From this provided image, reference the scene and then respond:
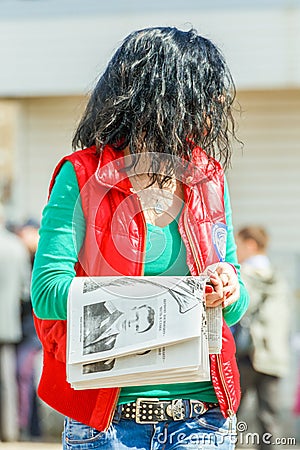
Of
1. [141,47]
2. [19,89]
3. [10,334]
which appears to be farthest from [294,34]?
Result: [141,47]

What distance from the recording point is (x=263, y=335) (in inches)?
267

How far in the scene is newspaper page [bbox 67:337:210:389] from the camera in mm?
2066

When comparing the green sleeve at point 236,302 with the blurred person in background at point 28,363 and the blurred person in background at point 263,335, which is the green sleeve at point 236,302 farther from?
the blurred person in background at point 28,363

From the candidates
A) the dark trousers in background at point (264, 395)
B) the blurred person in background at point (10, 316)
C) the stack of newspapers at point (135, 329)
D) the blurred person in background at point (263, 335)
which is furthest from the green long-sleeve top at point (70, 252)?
the blurred person in background at point (10, 316)

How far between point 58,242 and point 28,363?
6.13 m

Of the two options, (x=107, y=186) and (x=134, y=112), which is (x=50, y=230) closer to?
(x=107, y=186)

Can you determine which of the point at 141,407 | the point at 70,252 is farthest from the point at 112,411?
the point at 70,252

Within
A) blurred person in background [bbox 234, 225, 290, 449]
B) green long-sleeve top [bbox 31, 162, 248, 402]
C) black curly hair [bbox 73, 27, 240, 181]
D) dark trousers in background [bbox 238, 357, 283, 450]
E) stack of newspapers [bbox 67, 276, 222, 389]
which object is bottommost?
dark trousers in background [bbox 238, 357, 283, 450]

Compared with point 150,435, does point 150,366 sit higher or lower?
higher

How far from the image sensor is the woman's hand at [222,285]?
211 centimetres

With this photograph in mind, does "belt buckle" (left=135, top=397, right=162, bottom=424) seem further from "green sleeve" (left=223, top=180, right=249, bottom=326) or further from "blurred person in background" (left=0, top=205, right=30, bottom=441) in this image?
"blurred person in background" (left=0, top=205, right=30, bottom=441)

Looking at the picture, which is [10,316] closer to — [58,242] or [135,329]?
[58,242]

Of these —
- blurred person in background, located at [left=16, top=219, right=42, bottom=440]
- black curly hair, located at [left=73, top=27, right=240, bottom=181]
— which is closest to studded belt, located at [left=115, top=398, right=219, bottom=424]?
black curly hair, located at [left=73, top=27, right=240, bottom=181]

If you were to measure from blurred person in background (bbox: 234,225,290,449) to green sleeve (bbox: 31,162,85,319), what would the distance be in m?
4.53
